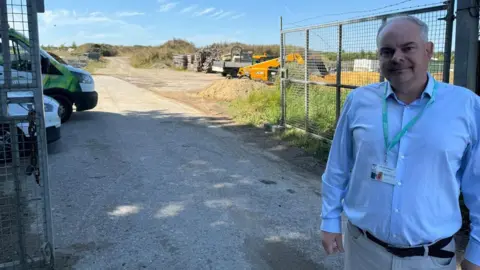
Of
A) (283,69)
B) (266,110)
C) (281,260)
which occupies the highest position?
(283,69)

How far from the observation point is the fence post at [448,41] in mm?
4965

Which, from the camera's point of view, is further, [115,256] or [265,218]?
[265,218]

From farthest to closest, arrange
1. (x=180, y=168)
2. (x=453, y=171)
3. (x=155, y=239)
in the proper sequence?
(x=180, y=168), (x=155, y=239), (x=453, y=171)

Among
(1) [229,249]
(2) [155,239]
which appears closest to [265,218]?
(1) [229,249]

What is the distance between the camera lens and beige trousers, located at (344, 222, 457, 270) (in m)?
1.88

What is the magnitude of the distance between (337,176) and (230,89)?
14.8m

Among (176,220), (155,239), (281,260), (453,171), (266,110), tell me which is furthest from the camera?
(266,110)

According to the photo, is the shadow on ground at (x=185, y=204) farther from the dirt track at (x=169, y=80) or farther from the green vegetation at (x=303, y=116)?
the dirt track at (x=169, y=80)

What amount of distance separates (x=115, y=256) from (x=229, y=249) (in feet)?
3.44

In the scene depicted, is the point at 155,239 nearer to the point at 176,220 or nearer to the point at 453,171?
the point at 176,220

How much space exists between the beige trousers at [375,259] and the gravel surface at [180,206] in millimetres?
1677

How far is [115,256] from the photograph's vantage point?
386 centimetres

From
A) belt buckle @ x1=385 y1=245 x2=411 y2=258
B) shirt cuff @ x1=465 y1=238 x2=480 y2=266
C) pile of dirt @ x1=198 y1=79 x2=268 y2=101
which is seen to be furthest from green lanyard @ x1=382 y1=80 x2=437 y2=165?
pile of dirt @ x1=198 y1=79 x2=268 y2=101

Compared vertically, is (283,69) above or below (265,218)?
above
